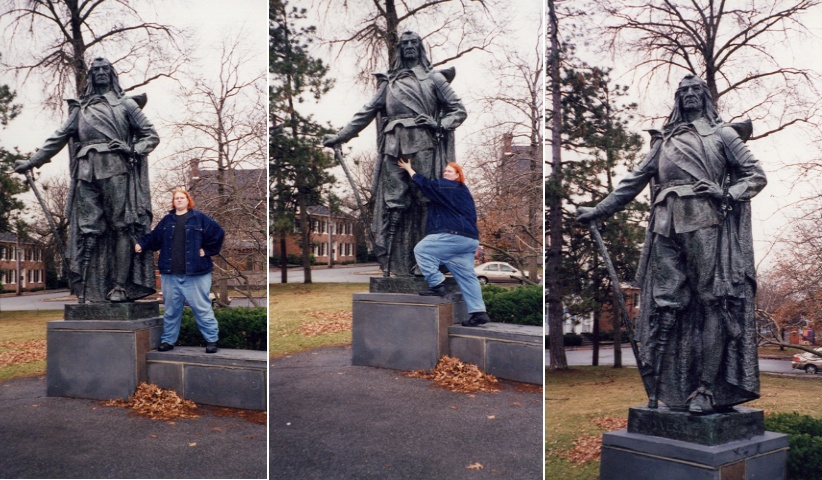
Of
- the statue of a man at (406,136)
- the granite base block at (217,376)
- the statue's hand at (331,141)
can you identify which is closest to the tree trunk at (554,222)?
the statue of a man at (406,136)

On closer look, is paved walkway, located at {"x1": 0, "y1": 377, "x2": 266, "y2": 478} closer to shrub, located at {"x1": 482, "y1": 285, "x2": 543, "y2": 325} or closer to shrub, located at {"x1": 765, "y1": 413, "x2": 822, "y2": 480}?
shrub, located at {"x1": 482, "y1": 285, "x2": 543, "y2": 325}

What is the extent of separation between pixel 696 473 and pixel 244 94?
12.7 ft

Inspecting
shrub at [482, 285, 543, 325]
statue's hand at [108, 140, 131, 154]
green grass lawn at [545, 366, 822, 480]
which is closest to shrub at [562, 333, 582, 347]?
green grass lawn at [545, 366, 822, 480]

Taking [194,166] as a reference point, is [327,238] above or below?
below

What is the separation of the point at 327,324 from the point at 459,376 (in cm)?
105

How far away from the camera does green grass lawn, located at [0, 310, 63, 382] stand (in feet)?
18.6

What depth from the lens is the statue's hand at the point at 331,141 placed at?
18.1 feet

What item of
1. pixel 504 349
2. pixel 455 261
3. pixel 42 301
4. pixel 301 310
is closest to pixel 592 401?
pixel 504 349

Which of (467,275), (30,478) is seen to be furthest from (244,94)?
(30,478)

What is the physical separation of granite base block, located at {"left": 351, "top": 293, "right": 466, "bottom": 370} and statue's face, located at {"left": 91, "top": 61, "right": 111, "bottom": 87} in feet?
7.91

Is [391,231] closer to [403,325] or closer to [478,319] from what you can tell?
[403,325]

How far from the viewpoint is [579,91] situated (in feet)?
18.4

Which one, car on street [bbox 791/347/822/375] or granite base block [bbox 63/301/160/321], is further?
granite base block [bbox 63/301/160/321]

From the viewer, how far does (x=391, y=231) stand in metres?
5.55
